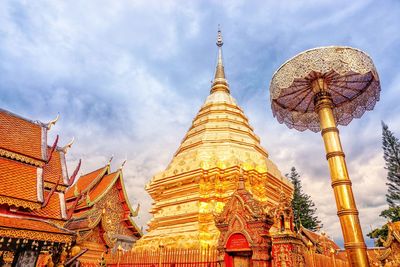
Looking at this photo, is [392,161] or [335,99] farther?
[392,161]

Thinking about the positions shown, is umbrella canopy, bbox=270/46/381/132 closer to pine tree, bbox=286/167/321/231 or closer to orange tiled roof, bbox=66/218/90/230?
orange tiled roof, bbox=66/218/90/230

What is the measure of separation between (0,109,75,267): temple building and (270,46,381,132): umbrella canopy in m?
7.44

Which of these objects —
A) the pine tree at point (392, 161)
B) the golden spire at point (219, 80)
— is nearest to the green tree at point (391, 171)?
the pine tree at point (392, 161)

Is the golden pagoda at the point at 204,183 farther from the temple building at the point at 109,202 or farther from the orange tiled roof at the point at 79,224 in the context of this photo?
the temple building at the point at 109,202

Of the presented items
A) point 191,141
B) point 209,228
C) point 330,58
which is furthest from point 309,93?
point 191,141

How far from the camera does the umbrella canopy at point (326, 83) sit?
596 centimetres

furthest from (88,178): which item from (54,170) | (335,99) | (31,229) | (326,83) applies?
(326,83)

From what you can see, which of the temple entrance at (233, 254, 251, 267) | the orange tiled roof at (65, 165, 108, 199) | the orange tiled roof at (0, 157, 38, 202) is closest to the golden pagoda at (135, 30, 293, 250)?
the temple entrance at (233, 254, 251, 267)

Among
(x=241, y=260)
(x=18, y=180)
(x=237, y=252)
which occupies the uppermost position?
(x=18, y=180)

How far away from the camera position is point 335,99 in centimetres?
744

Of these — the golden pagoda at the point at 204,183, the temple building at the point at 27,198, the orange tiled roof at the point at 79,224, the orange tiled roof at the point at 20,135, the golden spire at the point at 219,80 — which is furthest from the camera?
the golden spire at the point at 219,80

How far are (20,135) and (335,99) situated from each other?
404 inches

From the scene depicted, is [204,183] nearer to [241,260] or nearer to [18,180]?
[241,260]

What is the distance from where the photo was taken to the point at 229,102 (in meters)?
16.1
